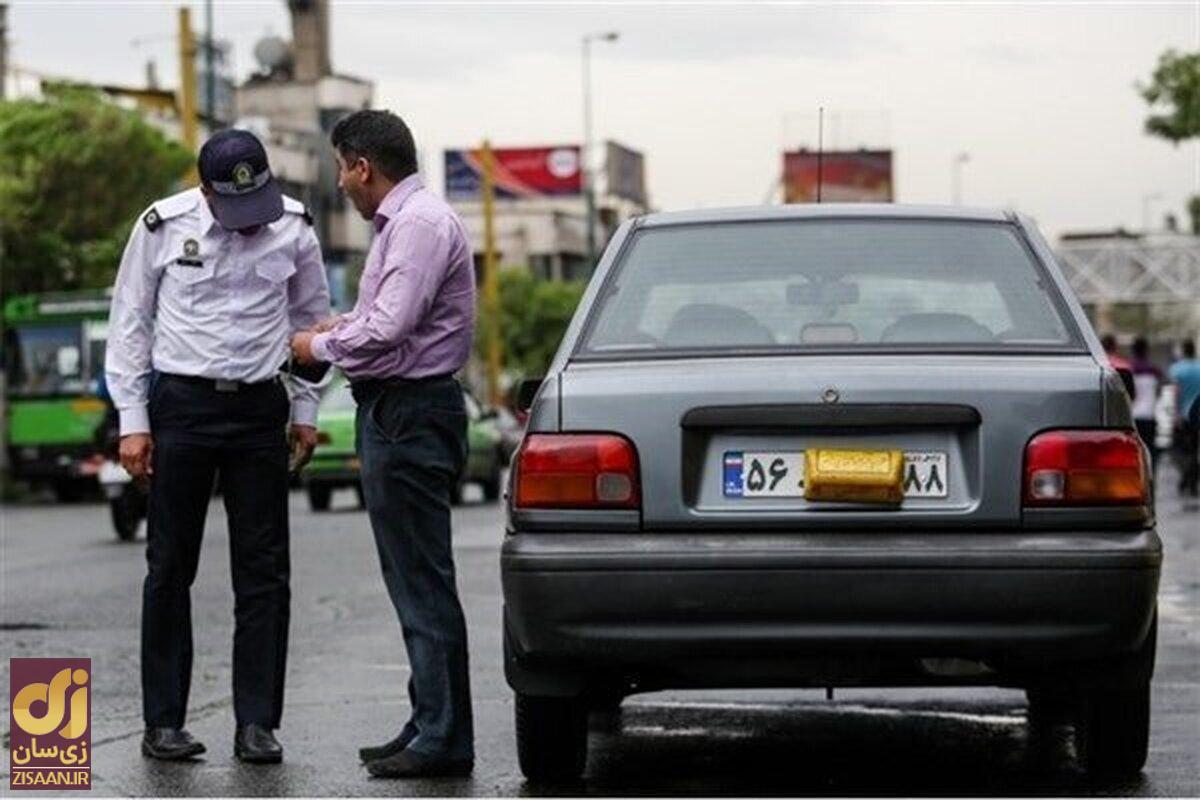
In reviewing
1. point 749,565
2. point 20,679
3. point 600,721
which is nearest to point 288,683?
point 20,679

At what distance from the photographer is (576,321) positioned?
798 centimetres

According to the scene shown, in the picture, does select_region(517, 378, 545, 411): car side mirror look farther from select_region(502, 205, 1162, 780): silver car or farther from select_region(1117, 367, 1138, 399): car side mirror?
select_region(1117, 367, 1138, 399): car side mirror

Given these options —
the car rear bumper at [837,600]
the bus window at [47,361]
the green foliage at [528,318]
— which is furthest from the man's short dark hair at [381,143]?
the green foliage at [528,318]

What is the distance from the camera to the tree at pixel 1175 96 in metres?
43.8

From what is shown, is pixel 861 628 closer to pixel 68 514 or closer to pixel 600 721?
pixel 600 721

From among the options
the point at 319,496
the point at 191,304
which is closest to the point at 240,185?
the point at 191,304

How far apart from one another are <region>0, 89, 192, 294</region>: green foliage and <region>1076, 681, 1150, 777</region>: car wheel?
40982 mm

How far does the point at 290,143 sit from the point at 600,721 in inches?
3349

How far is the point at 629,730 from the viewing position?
9453 mm

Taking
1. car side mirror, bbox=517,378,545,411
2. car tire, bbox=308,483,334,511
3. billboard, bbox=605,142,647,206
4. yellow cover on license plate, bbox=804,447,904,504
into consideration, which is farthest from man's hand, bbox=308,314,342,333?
billboard, bbox=605,142,647,206

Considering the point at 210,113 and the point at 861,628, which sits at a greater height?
the point at 210,113

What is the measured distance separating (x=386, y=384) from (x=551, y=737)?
98 cm

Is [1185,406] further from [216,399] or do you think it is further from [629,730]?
[216,399]

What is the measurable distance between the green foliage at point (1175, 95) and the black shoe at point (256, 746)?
120 feet
